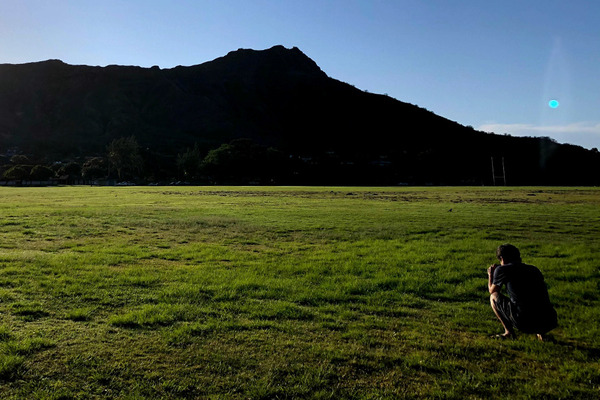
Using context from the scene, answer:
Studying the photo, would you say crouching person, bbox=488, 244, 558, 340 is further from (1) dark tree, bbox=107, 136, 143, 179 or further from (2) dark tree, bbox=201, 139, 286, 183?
(1) dark tree, bbox=107, 136, 143, 179

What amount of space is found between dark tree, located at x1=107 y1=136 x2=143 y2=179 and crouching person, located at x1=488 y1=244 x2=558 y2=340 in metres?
162

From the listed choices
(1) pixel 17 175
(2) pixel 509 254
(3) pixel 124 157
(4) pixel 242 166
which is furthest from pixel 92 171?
(2) pixel 509 254

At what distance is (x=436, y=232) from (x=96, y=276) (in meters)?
15.6

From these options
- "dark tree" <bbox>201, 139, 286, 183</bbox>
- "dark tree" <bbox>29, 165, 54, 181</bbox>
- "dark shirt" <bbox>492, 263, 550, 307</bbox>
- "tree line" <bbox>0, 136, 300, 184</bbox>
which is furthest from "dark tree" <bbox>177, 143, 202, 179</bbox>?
"dark shirt" <bbox>492, 263, 550, 307</bbox>

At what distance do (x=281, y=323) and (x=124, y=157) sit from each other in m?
166

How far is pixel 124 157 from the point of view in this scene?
15900 cm

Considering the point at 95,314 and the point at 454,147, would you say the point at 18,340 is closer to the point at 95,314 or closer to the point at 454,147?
the point at 95,314

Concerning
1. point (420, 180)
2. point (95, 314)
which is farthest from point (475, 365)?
point (420, 180)

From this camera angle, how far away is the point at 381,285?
1088 cm

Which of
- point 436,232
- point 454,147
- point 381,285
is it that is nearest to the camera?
point 381,285

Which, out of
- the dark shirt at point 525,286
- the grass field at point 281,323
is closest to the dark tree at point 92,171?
the grass field at point 281,323

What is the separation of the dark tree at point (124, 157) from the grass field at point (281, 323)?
14910 centimetres

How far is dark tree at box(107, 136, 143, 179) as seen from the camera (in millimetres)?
154375

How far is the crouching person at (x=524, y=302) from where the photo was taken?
705 cm
